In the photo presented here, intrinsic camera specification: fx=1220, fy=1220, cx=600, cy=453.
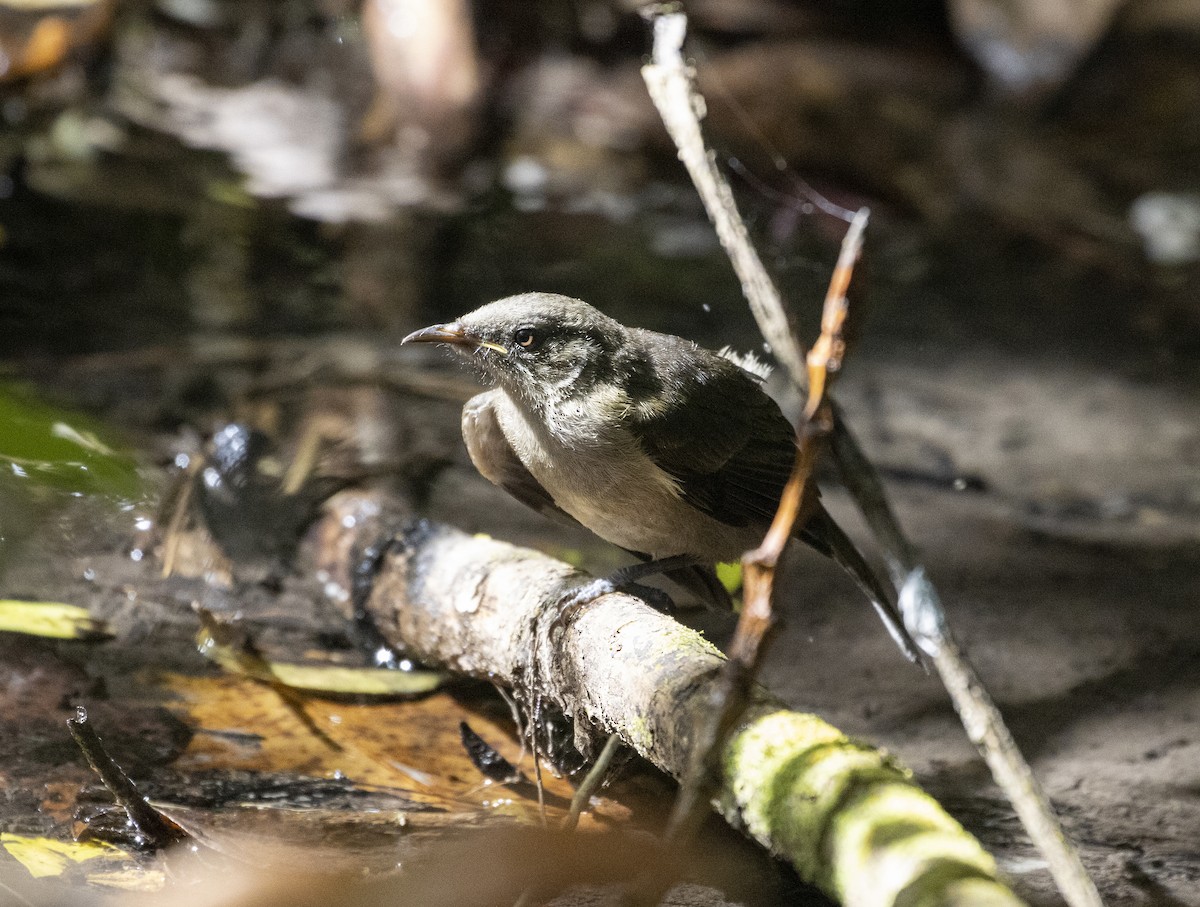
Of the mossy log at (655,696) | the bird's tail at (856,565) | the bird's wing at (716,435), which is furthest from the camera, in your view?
the bird's tail at (856,565)

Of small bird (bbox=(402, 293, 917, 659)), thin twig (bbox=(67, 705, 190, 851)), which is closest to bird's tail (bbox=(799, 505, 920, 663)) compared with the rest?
small bird (bbox=(402, 293, 917, 659))

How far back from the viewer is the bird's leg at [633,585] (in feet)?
9.89

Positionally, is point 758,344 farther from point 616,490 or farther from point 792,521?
point 792,521

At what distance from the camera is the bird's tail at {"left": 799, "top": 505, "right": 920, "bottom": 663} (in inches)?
138

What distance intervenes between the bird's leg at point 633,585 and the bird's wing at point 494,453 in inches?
11.7

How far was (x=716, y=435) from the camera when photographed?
3.29 meters

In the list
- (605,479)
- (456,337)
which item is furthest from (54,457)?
(605,479)

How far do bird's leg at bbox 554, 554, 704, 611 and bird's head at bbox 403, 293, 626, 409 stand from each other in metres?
0.49

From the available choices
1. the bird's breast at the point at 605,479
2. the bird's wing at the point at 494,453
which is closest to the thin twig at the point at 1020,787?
the bird's breast at the point at 605,479

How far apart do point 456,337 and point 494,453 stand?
0.48 m

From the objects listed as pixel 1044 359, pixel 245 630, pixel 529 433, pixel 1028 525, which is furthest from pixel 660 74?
pixel 1044 359

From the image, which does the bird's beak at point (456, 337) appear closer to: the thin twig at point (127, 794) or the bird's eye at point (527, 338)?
the bird's eye at point (527, 338)

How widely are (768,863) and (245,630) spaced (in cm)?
171

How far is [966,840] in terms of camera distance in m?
1.96
